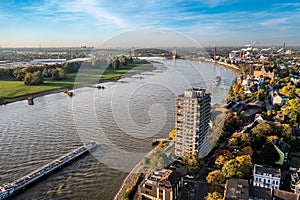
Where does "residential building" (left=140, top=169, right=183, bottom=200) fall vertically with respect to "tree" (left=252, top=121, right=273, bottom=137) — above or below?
below

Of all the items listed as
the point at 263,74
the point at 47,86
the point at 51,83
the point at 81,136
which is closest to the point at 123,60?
the point at 51,83

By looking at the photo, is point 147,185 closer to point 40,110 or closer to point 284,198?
point 284,198

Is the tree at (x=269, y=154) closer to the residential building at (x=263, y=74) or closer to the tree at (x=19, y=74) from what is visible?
the residential building at (x=263, y=74)

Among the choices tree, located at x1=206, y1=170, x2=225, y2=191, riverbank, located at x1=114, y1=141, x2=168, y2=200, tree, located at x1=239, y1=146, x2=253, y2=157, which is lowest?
riverbank, located at x1=114, y1=141, x2=168, y2=200

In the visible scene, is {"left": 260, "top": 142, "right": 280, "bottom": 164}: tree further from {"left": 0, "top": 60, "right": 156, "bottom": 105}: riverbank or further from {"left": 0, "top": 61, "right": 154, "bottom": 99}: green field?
{"left": 0, "top": 61, "right": 154, "bottom": 99}: green field

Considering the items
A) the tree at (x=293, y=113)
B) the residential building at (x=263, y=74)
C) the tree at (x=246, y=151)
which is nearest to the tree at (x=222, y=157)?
the tree at (x=246, y=151)

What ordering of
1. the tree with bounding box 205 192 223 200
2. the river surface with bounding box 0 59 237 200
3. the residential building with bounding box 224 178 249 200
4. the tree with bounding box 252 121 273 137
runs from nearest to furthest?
the residential building with bounding box 224 178 249 200
the tree with bounding box 205 192 223 200
the river surface with bounding box 0 59 237 200
the tree with bounding box 252 121 273 137

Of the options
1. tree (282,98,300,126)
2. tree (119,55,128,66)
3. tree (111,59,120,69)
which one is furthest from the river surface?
tree (119,55,128,66)
